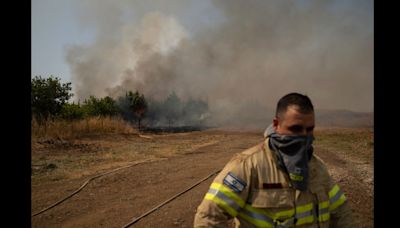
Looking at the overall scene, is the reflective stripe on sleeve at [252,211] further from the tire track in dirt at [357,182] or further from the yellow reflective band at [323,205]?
the tire track in dirt at [357,182]

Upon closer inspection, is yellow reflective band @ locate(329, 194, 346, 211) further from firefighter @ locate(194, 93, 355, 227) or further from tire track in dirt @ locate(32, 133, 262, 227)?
tire track in dirt @ locate(32, 133, 262, 227)

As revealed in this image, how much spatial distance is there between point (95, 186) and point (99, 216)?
2.27 metres

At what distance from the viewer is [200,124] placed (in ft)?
217

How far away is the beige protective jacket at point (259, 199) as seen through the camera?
2.01 meters

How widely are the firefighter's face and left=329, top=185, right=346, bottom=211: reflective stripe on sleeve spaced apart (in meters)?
0.45

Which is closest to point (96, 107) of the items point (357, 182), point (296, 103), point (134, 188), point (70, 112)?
point (70, 112)

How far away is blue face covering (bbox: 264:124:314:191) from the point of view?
209cm

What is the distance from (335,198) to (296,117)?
0.64m

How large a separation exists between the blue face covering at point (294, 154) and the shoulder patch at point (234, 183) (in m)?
0.29

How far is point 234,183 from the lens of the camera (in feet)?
6.66

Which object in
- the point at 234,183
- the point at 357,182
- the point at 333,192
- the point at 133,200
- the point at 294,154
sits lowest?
the point at 133,200

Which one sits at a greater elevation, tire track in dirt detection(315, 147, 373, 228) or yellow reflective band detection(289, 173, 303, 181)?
yellow reflective band detection(289, 173, 303, 181)

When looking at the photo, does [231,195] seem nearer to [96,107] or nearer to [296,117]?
[296,117]

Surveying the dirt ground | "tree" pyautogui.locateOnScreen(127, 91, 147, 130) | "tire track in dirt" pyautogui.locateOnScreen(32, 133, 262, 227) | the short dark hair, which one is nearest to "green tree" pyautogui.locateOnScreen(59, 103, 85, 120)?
the dirt ground
